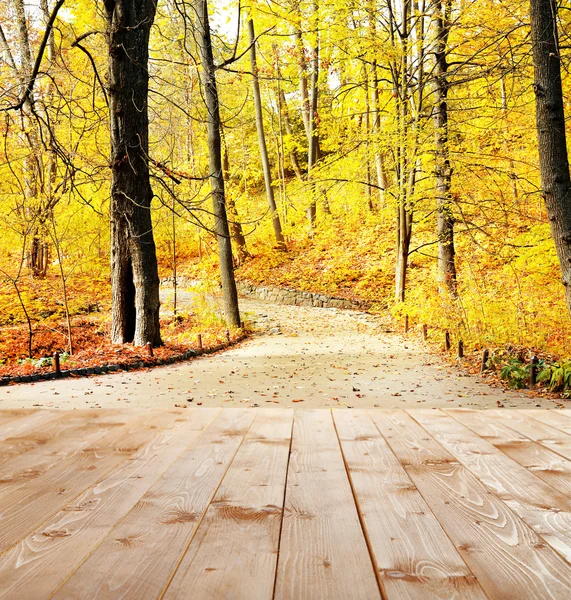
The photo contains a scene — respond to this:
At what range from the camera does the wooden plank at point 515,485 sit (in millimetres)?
1341

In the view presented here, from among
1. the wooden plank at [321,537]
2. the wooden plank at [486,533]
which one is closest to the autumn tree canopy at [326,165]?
the wooden plank at [321,537]

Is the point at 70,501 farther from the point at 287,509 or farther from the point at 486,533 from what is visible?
the point at 486,533

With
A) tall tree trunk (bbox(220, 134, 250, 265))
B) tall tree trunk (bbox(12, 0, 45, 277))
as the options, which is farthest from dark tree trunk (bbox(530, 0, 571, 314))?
tall tree trunk (bbox(220, 134, 250, 265))

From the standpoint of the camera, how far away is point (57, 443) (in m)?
2.21

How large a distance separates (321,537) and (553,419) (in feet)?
5.81

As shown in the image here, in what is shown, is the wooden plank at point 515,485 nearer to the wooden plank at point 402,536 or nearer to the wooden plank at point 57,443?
the wooden plank at point 402,536

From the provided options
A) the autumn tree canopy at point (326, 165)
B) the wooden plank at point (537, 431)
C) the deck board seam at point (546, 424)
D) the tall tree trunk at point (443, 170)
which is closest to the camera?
the wooden plank at point (537, 431)

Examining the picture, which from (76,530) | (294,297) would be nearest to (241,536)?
(76,530)

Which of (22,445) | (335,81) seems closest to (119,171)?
(22,445)

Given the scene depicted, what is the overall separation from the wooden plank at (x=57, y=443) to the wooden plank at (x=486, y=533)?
4.35 feet

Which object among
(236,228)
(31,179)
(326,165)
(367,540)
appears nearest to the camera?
(367,540)

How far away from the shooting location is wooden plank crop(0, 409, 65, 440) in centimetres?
239

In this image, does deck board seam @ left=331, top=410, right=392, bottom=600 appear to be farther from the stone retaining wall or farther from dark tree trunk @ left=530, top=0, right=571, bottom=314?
the stone retaining wall

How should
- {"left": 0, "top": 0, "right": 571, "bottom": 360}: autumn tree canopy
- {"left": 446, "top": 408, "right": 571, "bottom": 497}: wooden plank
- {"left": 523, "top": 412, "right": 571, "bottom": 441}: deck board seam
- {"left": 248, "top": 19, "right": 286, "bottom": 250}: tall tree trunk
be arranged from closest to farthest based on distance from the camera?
{"left": 446, "top": 408, "right": 571, "bottom": 497}: wooden plank → {"left": 523, "top": 412, "right": 571, "bottom": 441}: deck board seam → {"left": 0, "top": 0, "right": 571, "bottom": 360}: autumn tree canopy → {"left": 248, "top": 19, "right": 286, "bottom": 250}: tall tree trunk
